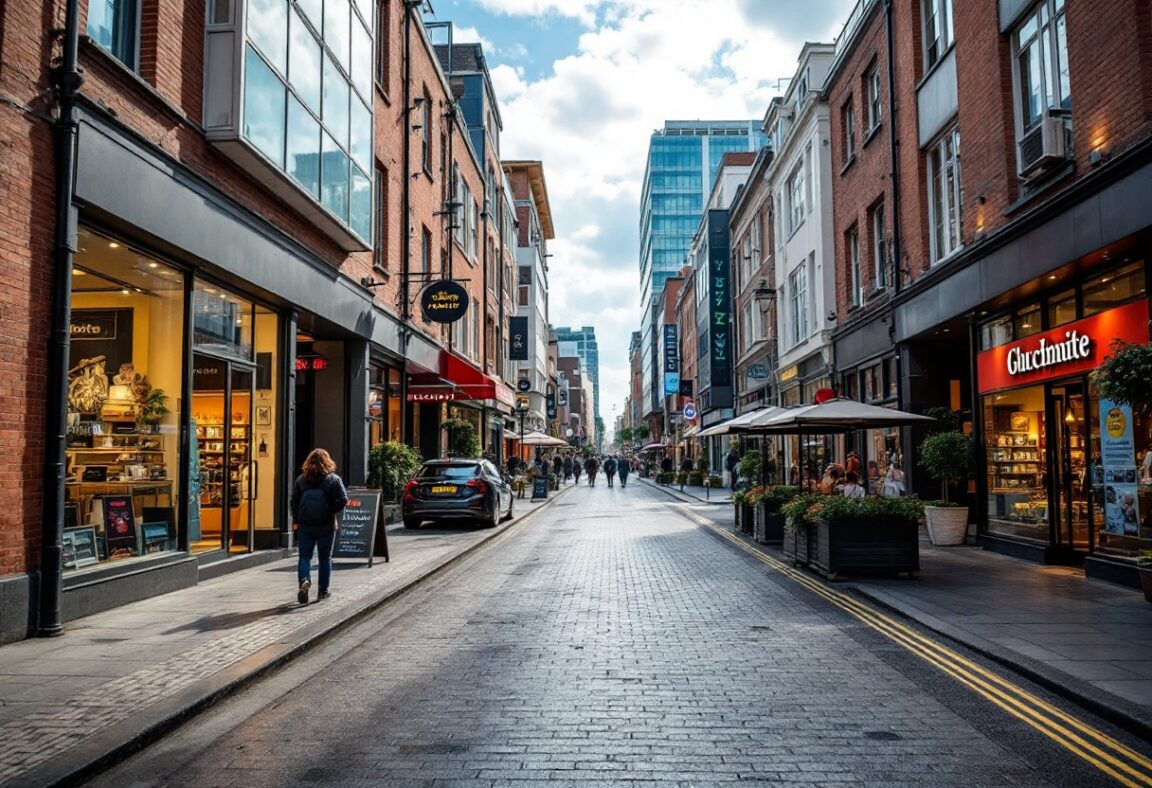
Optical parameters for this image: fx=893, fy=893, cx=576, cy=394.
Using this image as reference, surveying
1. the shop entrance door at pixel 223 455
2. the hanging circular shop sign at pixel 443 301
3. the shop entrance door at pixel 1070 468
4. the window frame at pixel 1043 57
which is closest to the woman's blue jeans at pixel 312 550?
the shop entrance door at pixel 223 455

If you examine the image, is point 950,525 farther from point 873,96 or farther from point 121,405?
point 121,405

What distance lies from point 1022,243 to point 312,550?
10625mm

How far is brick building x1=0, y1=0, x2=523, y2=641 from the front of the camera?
7836 millimetres

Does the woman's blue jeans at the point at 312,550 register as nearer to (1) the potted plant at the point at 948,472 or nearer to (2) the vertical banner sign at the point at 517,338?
(1) the potted plant at the point at 948,472

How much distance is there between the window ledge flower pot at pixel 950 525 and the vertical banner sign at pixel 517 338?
30.2 m

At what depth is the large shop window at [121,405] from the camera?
29.6ft

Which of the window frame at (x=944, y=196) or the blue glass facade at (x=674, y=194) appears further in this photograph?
the blue glass facade at (x=674, y=194)

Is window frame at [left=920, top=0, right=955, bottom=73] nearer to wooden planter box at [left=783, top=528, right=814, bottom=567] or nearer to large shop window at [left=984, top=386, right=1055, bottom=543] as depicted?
large shop window at [left=984, top=386, right=1055, bottom=543]

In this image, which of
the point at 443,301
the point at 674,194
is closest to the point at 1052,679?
the point at 443,301

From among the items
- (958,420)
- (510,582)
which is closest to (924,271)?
(958,420)

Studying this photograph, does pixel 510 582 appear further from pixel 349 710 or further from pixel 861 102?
pixel 861 102

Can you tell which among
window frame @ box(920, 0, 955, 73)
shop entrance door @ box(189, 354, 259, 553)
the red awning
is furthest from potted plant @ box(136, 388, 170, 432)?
window frame @ box(920, 0, 955, 73)

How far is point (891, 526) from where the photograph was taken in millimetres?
11289

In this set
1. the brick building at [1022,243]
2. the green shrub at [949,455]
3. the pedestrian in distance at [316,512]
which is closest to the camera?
the pedestrian in distance at [316,512]
